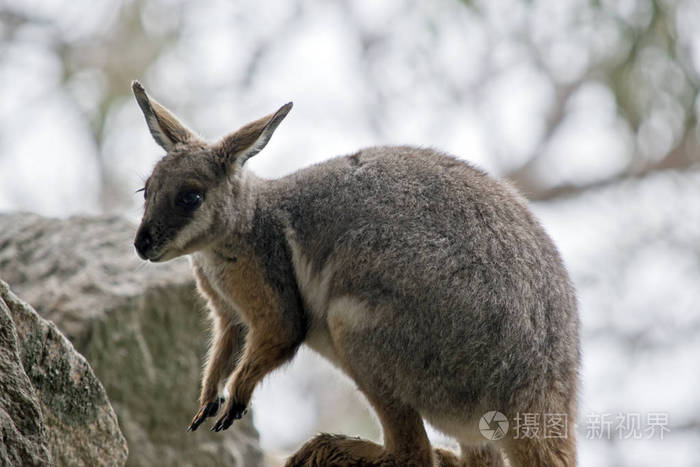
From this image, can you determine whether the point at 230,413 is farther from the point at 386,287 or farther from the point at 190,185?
the point at 190,185

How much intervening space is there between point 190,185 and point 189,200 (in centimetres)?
9

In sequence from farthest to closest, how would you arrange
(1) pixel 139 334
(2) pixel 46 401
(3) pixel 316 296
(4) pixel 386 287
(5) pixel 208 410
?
(1) pixel 139 334 → (5) pixel 208 410 → (3) pixel 316 296 → (4) pixel 386 287 → (2) pixel 46 401

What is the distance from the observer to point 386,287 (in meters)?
5.19

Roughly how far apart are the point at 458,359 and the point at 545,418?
52 centimetres

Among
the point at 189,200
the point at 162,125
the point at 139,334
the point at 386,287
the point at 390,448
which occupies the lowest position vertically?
the point at 390,448

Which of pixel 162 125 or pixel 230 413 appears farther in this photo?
pixel 162 125

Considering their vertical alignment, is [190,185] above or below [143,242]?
above

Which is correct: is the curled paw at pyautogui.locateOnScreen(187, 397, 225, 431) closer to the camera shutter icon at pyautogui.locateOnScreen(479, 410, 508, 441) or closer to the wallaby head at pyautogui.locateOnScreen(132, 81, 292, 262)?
the wallaby head at pyautogui.locateOnScreen(132, 81, 292, 262)

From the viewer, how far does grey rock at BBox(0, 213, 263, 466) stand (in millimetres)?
6668

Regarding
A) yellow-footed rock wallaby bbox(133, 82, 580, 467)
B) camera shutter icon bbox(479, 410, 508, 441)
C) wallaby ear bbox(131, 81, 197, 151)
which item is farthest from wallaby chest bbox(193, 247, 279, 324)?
camera shutter icon bbox(479, 410, 508, 441)

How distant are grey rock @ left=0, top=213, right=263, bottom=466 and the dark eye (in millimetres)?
1515

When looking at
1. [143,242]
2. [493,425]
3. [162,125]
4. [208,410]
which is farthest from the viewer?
[162,125]

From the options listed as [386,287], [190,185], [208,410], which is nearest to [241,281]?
[190,185]

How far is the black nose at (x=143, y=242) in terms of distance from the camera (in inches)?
210
